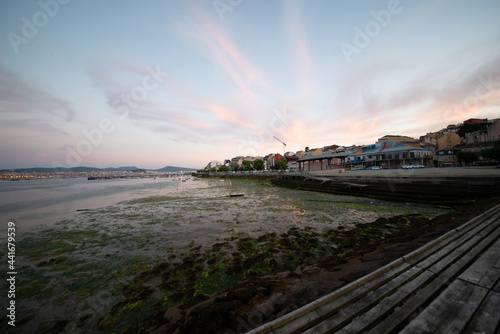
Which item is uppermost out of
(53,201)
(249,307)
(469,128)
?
(469,128)

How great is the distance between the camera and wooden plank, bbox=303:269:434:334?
2.20 m

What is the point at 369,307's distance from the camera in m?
2.44

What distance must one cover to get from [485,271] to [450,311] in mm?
1735

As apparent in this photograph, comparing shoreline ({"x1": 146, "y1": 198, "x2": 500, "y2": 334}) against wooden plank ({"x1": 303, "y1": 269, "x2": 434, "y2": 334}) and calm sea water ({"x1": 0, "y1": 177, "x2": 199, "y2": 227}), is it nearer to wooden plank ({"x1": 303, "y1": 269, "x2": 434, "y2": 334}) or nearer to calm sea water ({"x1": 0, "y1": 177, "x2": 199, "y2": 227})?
wooden plank ({"x1": 303, "y1": 269, "x2": 434, "y2": 334})

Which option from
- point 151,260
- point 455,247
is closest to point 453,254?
point 455,247

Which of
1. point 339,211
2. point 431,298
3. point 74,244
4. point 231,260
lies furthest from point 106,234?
point 339,211

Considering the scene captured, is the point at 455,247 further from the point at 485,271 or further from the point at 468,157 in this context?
the point at 468,157

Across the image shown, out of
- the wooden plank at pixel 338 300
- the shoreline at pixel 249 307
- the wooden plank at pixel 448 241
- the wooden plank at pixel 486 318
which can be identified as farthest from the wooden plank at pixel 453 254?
the shoreline at pixel 249 307

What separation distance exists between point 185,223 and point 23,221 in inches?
535

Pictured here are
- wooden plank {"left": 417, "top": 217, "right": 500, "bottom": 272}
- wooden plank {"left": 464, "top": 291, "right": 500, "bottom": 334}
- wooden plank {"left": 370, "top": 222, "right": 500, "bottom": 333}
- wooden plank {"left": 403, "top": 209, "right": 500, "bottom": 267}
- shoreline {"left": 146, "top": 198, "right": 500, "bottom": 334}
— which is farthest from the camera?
wooden plank {"left": 403, "top": 209, "right": 500, "bottom": 267}

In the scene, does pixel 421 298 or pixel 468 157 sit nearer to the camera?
pixel 421 298

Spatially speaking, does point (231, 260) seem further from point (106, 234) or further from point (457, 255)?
point (106, 234)

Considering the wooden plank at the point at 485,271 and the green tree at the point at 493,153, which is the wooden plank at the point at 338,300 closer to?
the wooden plank at the point at 485,271

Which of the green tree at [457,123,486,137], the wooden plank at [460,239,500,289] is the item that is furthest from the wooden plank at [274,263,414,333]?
the green tree at [457,123,486,137]
